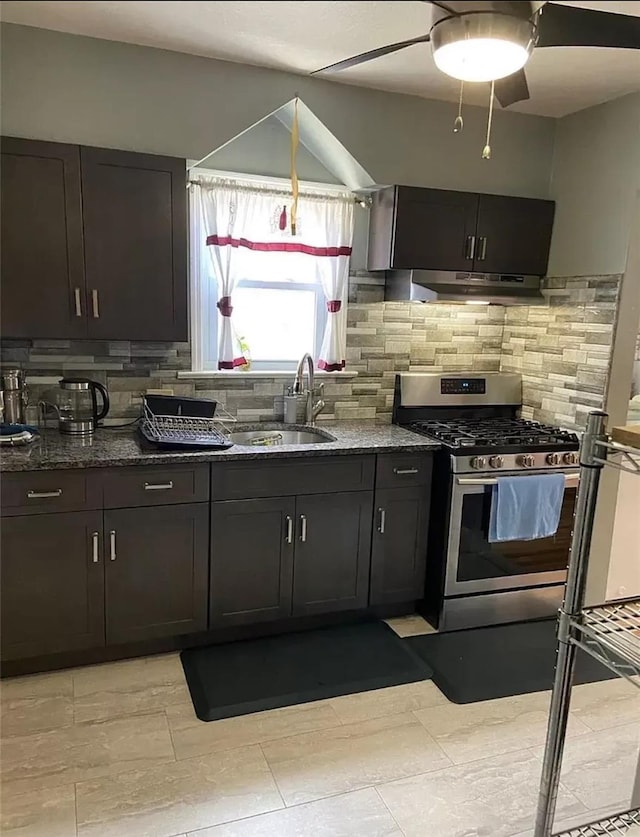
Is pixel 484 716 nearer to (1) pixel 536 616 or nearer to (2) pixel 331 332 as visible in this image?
(1) pixel 536 616

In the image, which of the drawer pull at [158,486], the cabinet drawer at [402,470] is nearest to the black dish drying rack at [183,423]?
the drawer pull at [158,486]

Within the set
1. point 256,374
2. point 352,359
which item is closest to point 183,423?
point 256,374

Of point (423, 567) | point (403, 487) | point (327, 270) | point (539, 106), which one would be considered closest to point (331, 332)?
point (327, 270)

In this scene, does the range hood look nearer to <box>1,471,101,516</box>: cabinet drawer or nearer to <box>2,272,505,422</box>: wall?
<box>2,272,505,422</box>: wall

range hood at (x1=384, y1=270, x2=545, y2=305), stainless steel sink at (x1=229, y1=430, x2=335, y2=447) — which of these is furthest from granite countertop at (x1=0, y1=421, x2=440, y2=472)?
range hood at (x1=384, y1=270, x2=545, y2=305)

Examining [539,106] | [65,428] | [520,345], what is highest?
[539,106]

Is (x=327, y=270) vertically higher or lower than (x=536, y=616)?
higher

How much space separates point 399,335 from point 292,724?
6.79 feet

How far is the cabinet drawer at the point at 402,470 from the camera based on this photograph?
9.56 ft

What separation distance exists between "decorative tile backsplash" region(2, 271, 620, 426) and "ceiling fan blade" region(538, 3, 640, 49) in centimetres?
178

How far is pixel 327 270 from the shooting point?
10.9ft

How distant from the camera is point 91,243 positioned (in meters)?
2.57

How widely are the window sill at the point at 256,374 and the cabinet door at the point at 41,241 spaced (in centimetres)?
66

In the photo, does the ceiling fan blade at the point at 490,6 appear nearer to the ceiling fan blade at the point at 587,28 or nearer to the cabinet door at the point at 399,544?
the ceiling fan blade at the point at 587,28
